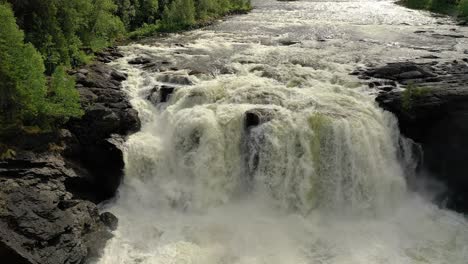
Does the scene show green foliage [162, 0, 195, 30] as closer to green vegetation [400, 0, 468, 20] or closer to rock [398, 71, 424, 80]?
rock [398, 71, 424, 80]

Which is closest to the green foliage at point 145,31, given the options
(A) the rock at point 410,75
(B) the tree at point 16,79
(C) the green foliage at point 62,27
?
(C) the green foliage at point 62,27

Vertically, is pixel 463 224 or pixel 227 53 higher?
pixel 227 53

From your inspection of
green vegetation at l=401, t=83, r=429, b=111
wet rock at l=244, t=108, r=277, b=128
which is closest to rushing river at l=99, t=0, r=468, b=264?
wet rock at l=244, t=108, r=277, b=128

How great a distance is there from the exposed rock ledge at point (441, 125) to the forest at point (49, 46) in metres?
17.9

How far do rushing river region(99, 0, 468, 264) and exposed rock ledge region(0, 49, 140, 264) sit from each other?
2.86 ft

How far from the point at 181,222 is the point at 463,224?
1406cm

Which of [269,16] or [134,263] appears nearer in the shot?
[134,263]

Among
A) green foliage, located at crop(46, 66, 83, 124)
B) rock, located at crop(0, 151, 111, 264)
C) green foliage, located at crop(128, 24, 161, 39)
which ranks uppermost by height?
green foliage, located at crop(46, 66, 83, 124)

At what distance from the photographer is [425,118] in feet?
82.8

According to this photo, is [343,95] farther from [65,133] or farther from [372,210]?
[65,133]

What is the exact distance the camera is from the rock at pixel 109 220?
2116cm

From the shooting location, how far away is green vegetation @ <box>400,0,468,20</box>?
207 ft

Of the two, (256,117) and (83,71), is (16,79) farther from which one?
(256,117)

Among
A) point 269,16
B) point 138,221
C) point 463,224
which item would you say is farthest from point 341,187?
point 269,16
